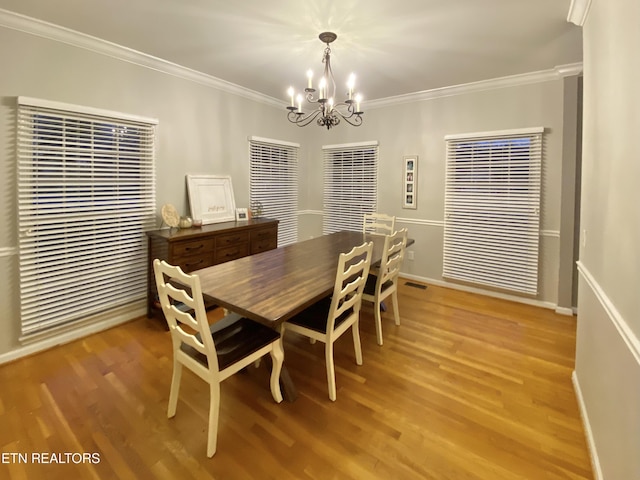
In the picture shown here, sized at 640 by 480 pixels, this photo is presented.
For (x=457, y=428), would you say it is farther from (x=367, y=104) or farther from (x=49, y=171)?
(x=367, y=104)

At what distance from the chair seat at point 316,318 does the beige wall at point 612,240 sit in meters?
1.42

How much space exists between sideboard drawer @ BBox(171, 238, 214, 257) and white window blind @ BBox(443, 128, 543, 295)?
305 centimetres

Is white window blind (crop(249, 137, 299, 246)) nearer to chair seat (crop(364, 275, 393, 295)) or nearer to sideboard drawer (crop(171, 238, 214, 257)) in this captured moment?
sideboard drawer (crop(171, 238, 214, 257))

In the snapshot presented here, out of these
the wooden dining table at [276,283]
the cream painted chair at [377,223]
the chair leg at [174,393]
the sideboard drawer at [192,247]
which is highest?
the cream painted chair at [377,223]

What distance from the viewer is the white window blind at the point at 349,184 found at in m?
4.78

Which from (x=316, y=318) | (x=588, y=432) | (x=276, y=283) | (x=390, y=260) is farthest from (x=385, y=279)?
(x=588, y=432)

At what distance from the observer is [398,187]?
4.52 metres

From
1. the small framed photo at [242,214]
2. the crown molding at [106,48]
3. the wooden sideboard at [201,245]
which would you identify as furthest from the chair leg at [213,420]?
the crown molding at [106,48]

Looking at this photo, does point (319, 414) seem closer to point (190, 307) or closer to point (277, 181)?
point (190, 307)

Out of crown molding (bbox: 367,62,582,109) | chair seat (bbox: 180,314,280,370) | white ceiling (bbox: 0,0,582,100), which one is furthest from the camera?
crown molding (bbox: 367,62,582,109)

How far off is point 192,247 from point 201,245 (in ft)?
0.36

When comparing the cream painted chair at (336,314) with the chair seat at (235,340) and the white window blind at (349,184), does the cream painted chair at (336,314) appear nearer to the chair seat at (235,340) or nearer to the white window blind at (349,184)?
the chair seat at (235,340)

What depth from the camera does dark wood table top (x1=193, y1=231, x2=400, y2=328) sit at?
165 cm

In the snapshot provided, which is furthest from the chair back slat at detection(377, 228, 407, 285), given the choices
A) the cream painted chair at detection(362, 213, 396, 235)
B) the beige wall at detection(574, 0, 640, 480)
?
the beige wall at detection(574, 0, 640, 480)
